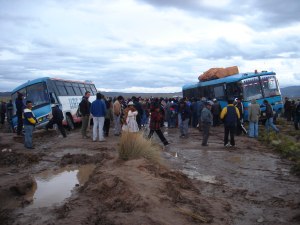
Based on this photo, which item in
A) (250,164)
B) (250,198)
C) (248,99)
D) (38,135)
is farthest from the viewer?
(248,99)

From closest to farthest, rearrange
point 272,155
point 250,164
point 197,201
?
point 197,201, point 250,164, point 272,155

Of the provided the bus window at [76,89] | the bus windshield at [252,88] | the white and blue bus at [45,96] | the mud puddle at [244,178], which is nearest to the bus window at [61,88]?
the white and blue bus at [45,96]

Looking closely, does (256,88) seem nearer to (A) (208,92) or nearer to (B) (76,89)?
(A) (208,92)

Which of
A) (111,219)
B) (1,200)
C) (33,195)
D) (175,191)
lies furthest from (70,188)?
(111,219)

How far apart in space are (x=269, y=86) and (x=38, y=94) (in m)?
12.9

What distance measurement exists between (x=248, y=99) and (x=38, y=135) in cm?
1160

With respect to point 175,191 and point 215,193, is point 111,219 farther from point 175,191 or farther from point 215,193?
point 215,193

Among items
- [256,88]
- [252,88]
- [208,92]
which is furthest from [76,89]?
[256,88]

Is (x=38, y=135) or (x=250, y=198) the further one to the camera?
(x=38, y=135)

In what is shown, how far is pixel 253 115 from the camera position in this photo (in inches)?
647

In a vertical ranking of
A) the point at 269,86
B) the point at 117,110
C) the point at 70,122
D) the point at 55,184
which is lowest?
the point at 55,184

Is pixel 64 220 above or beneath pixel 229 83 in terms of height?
beneath

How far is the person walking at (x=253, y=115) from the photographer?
53.4 ft

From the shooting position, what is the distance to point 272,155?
1328cm
